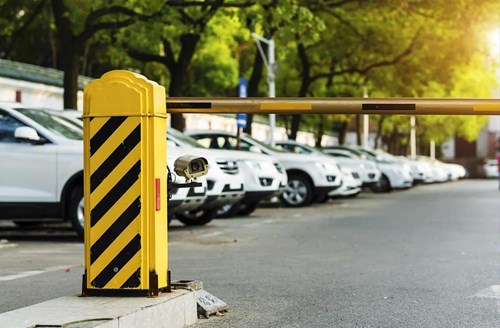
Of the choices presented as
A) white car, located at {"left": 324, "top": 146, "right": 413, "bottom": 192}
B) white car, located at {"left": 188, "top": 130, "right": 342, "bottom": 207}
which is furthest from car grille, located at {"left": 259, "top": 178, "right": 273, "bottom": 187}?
white car, located at {"left": 324, "top": 146, "right": 413, "bottom": 192}

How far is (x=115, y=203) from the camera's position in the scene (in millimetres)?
6188

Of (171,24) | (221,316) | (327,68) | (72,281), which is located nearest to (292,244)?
(72,281)

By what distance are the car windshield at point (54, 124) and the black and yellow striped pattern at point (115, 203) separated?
6893mm

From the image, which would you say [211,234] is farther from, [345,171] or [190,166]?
[345,171]

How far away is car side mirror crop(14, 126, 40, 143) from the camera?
12.4 m

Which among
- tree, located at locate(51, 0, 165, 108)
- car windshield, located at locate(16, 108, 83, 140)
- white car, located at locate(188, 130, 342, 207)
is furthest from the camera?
white car, located at locate(188, 130, 342, 207)

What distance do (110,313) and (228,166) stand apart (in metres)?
10.3

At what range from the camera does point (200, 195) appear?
1373 centimetres

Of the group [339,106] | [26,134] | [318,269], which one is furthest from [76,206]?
[339,106]

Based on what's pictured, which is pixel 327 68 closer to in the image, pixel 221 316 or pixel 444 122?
pixel 444 122

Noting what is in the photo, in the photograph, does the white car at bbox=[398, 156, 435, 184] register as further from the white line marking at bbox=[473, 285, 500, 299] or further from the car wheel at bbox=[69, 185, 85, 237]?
the white line marking at bbox=[473, 285, 500, 299]

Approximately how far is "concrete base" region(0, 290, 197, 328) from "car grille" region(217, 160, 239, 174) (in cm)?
921

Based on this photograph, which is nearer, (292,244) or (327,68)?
(292,244)

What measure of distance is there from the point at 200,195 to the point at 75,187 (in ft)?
6.33
